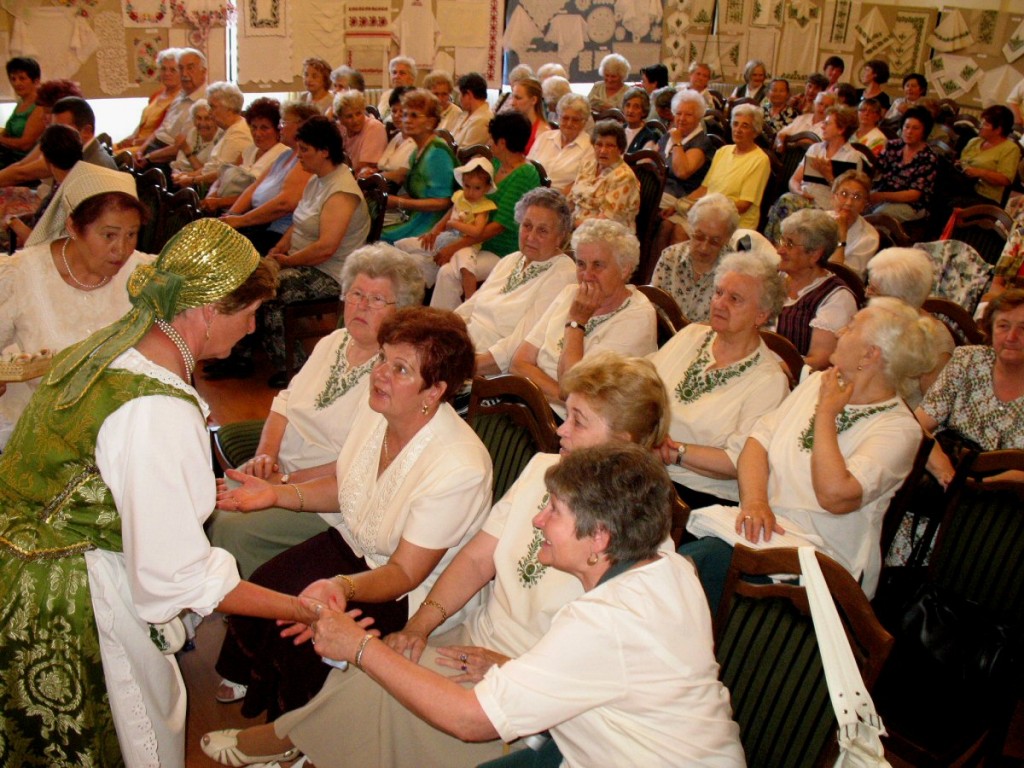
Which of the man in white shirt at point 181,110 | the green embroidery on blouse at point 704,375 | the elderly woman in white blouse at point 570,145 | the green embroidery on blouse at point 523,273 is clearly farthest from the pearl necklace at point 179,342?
the man in white shirt at point 181,110

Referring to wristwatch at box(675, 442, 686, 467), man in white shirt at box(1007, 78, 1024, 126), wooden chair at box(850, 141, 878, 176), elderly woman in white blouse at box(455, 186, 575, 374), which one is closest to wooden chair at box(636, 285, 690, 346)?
elderly woman in white blouse at box(455, 186, 575, 374)

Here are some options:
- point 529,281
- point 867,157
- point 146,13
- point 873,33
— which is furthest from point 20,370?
point 873,33

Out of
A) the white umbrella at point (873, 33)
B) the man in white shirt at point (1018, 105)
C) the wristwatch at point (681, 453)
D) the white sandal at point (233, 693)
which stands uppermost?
the white umbrella at point (873, 33)

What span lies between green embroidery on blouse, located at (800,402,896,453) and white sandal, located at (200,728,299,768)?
1.58 metres

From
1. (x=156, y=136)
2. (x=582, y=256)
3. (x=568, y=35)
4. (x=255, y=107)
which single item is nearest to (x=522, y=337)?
(x=582, y=256)

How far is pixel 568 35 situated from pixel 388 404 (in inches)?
394

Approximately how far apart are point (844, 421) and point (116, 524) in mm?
1849

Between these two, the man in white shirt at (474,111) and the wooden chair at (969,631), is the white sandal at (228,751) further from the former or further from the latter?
the man in white shirt at (474,111)

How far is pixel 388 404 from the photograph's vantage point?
229 centimetres

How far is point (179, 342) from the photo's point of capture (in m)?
1.81

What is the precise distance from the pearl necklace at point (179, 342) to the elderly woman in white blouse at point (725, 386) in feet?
4.92

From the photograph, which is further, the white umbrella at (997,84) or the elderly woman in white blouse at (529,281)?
the white umbrella at (997,84)

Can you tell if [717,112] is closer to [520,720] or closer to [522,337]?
[522,337]

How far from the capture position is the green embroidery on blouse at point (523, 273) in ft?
13.1
